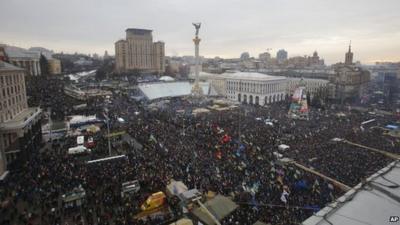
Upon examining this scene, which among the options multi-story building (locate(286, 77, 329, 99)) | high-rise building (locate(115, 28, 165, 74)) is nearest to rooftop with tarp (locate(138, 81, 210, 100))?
multi-story building (locate(286, 77, 329, 99))

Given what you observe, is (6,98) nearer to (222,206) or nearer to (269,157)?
(222,206)

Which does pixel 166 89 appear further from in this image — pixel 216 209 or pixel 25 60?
pixel 216 209

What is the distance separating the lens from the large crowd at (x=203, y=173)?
13641 millimetres

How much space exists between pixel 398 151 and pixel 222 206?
20.5 metres

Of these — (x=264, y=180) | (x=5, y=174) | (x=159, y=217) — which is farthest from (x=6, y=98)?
(x=264, y=180)

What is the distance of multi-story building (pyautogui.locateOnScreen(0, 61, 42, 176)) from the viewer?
19297 mm

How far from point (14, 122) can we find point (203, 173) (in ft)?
54.6

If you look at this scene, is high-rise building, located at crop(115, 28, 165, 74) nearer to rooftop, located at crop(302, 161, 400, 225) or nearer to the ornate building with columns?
the ornate building with columns

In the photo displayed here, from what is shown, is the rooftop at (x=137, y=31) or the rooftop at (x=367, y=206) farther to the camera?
the rooftop at (x=137, y=31)

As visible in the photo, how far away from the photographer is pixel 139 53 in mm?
113000

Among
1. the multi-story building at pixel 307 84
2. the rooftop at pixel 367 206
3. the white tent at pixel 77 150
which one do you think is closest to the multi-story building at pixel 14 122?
the white tent at pixel 77 150

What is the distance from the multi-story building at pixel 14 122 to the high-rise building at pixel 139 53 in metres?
80.8

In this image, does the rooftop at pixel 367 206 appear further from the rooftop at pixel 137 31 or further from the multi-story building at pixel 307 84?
the rooftop at pixel 137 31

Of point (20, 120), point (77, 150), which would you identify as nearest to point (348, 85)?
point (77, 150)
